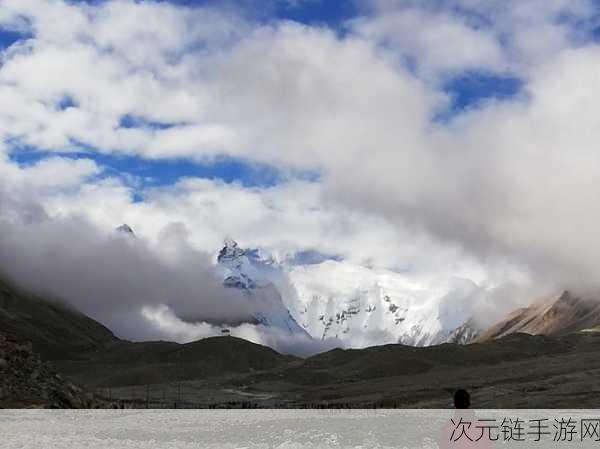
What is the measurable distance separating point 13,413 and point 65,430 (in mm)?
14794

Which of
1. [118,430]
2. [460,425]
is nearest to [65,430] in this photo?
[118,430]

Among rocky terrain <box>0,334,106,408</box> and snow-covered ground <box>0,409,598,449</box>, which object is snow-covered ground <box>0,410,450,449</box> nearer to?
snow-covered ground <box>0,409,598,449</box>

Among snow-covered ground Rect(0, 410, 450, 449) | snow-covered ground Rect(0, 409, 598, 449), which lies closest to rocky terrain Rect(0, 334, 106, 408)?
snow-covered ground Rect(0, 409, 598, 449)

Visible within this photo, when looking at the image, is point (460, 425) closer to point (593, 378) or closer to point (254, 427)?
point (254, 427)

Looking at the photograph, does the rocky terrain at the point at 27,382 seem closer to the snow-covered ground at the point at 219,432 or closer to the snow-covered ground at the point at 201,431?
the snow-covered ground at the point at 219,432

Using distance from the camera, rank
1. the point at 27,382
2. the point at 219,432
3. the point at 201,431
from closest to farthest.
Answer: the point at 219,432 → the point at 201,431 → the point at 27,382

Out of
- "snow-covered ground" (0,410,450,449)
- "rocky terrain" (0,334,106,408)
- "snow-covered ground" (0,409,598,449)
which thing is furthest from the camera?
"rocky terrain" (0,334,106,408)

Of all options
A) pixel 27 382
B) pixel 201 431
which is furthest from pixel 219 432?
pixel 27 382

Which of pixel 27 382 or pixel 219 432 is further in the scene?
Answer: pixel 27 382

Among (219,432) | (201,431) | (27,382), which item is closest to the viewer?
(219,432)

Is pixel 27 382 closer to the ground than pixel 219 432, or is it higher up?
higher up

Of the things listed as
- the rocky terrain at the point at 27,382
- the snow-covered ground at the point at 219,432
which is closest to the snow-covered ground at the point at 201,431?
the snow-covered ground at the point at 219,432

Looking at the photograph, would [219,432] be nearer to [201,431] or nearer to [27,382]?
[201,431]

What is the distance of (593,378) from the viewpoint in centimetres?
13438
